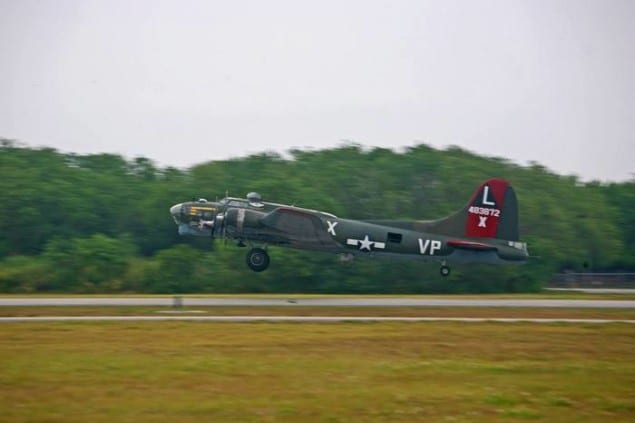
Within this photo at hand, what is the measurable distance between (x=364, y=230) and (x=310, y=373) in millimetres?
22828

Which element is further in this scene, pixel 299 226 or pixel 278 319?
pixel 299 226

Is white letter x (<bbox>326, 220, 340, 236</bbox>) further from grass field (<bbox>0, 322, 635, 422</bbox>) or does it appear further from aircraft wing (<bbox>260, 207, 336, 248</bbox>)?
grass field (<bbox>0, 322, 635, 422</bbox>)

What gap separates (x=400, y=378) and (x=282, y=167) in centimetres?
4543

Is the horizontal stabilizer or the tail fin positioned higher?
the tail fin

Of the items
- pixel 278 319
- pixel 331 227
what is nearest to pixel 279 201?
pixel 331 227

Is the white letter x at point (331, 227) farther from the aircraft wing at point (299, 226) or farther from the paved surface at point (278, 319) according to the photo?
the paved surface at point (278, 319)

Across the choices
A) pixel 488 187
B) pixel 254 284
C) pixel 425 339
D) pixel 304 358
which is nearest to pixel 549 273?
pixel 488 187

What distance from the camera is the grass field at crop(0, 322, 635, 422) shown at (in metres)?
16.2

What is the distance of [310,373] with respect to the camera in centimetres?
1952

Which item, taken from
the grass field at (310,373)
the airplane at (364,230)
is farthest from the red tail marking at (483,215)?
the grass field at (310,373)

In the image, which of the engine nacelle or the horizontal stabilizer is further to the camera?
the horizontal stabilizer

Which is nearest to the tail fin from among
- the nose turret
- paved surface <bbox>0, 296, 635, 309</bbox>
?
paved surface <bbox>0, 296, 635, 309</bbox>

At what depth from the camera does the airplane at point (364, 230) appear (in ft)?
134

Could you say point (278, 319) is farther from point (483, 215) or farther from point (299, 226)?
point (483, 215)
